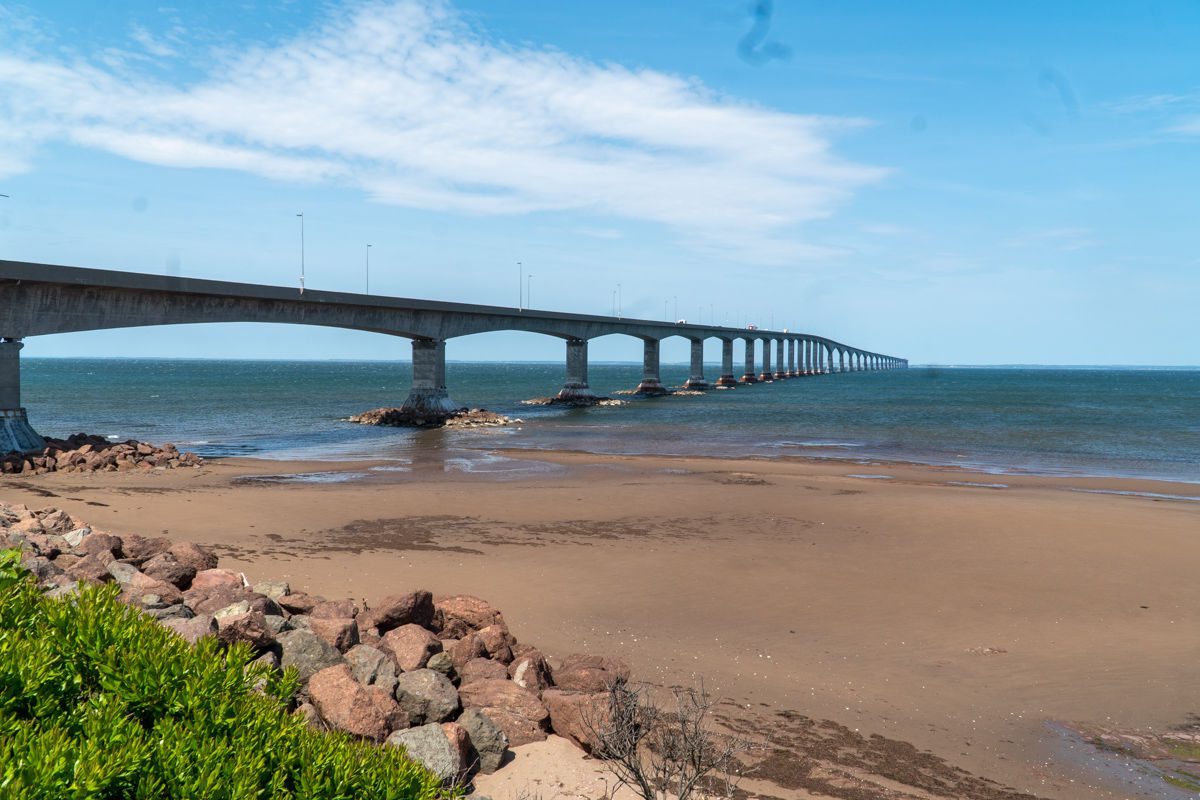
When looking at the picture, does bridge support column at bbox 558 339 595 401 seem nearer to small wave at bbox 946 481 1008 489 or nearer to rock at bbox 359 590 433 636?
small wave at bbox 946 481 1008 489

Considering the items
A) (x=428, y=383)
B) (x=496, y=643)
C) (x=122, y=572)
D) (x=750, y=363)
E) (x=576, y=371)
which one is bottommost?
(x=496, y=643)

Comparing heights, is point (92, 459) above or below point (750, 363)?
below

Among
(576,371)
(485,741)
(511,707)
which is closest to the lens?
(485,741)

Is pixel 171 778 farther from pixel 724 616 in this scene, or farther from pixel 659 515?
pixel 659 515

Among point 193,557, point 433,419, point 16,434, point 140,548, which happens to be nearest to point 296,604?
point 193,557

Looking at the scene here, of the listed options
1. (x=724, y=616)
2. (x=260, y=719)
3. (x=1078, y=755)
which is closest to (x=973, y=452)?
(x=724, y=616)

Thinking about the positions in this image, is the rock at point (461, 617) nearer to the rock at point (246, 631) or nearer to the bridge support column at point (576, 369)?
the rock at point (246, 631)

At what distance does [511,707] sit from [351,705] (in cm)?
176

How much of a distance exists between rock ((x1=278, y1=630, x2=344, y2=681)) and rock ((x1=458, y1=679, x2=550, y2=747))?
1371mm

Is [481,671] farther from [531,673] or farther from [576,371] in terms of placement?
[576,371]

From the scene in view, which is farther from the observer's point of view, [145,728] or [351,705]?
[351,705]

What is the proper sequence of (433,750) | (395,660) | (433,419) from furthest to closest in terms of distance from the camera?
(433,419), (395,660), (433,750)

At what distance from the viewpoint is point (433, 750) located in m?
7.18

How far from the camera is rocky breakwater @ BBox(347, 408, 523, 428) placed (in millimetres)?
54938
